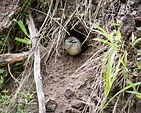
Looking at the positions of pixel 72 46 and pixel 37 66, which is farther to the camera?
pixel 72 46

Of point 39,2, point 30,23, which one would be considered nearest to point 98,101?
point 30,23

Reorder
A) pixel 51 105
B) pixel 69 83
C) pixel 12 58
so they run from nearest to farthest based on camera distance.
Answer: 1. pixel 51 105
2. pixel 69 83
3. pixel 12 58

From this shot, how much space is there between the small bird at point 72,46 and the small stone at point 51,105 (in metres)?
0.40

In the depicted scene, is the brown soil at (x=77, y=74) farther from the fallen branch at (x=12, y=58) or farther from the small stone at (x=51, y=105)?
the fallen branch at (x=12, y=58)

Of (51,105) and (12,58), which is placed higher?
(12,58)

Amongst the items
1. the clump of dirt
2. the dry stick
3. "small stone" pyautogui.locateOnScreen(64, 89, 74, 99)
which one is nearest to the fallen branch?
the dry stick

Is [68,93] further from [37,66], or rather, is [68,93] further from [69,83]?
[37,66]

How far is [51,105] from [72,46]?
17.1 inches

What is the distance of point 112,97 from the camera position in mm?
1540

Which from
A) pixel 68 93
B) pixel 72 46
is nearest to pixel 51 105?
pixel 68 93

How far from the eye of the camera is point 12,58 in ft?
6.26

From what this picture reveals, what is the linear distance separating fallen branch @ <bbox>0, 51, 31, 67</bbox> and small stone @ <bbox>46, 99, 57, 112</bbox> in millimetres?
384

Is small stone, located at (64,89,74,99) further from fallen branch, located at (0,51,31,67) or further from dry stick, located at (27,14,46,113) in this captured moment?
fallen branch, located at (0,51,31,67)

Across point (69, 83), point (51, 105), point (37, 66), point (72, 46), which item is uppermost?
point (72, 46)
